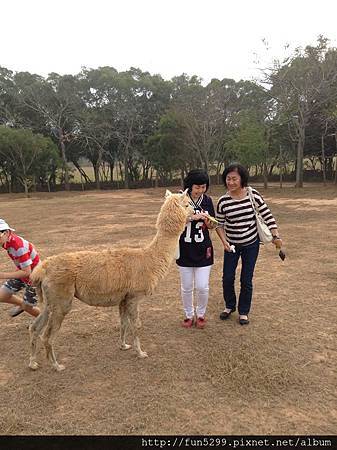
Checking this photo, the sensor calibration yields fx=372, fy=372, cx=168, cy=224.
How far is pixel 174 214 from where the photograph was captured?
4.00 meters

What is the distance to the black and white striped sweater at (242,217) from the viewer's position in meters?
4.59

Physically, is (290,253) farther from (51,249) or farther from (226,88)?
(226,88)

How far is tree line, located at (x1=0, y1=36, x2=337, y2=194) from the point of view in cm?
2673

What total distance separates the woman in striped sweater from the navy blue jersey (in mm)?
300

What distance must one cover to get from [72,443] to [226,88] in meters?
32.8

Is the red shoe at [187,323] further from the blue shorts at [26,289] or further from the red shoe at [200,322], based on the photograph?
the blue shorts at [26,289]

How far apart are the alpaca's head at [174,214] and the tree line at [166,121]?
2364cm

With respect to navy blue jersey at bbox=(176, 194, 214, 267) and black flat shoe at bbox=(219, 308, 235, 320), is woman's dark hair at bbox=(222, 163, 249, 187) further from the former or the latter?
black flat shoe at bbox=(219, 308, 235, 320)

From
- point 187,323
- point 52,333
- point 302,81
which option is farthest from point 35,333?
point 302,81

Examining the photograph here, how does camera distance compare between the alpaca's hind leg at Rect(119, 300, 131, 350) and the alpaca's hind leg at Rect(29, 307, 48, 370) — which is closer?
the alpaca's hind leg at Rect(29, 307, 48, 370)

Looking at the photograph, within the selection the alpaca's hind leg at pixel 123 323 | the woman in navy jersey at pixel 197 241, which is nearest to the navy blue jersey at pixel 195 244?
the woman in navy jersey at pixel 197 241

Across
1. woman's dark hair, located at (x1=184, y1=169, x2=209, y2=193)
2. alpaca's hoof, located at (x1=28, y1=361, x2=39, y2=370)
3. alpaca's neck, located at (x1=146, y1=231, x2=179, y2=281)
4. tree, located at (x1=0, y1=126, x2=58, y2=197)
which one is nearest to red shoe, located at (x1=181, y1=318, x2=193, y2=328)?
alpaca's neck, located at (x1=146, y1=231, x2=179, y2=281)

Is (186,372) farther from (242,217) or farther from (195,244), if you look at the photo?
(242,217)

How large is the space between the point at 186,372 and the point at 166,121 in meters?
31.9
